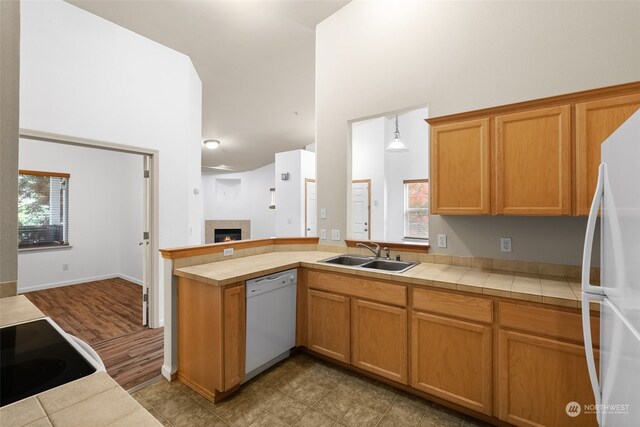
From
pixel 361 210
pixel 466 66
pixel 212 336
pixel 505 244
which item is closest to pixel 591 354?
pixel 505 244

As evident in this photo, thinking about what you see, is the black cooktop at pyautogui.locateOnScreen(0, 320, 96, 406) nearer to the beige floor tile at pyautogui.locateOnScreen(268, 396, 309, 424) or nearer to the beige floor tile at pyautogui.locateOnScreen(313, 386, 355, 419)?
the beige floor tile at pyautogui.locateOnScreen(268, 396, 309, 424)

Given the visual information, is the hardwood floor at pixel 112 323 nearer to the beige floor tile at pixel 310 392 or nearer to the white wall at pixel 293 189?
the beige floor tile at pixel 310 392

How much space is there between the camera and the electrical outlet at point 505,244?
2.20 meters

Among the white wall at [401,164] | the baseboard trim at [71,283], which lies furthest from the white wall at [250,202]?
the white wall at [401,164]

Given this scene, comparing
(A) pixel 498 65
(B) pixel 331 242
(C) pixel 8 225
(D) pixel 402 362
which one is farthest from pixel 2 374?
(A) pixel 498 65

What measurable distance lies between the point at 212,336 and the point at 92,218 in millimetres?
4847

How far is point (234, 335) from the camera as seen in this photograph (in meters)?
2.01

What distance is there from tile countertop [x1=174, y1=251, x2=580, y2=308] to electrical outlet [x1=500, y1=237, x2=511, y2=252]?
183 millimetres

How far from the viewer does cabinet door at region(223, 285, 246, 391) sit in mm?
1972

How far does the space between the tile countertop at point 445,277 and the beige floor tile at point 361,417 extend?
89cm

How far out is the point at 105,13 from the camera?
294 centimetres

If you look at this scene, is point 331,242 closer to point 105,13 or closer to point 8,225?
point 8,225

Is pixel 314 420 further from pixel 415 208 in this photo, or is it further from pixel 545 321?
pixel 415 208

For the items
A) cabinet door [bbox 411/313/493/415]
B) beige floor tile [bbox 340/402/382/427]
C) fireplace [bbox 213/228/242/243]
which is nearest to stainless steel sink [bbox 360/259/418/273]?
cabinet door [bbox 411/313/493/415]
